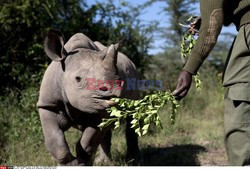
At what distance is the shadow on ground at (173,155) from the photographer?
18.6 feet

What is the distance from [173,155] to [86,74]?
8.52 ft

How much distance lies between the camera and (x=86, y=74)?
3.98 metres

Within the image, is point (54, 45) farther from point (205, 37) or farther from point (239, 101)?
point (239, 101)

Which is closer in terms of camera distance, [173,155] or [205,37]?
[205,37]

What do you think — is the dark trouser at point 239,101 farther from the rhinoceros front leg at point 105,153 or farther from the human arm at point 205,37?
the rhinoceros front leg at point 105,153

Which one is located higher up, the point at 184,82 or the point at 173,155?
the point at 184,82

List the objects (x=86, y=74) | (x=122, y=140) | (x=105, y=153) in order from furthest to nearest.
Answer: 1. (x=122, y=140)
2. (x=105, y=153)
3. (x=86, y=74)

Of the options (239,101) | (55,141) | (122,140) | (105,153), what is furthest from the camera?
(122,140)

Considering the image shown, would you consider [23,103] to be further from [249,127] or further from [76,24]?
[249,127]

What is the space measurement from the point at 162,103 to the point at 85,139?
1537mm

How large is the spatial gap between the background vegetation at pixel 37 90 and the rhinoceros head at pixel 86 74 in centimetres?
131

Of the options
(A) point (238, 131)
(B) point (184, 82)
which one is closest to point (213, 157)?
(A) point (238, 131)

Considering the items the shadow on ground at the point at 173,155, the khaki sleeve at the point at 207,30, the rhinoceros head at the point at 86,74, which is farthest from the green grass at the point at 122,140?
the khaki sleeve at the point at 207,30

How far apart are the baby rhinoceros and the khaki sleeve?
46.1 inches
